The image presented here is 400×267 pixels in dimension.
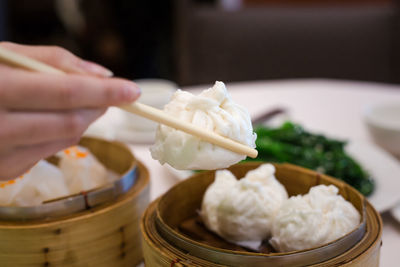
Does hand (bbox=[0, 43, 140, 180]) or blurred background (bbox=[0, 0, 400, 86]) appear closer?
hand (bbox=[0, 43, 140, 180])

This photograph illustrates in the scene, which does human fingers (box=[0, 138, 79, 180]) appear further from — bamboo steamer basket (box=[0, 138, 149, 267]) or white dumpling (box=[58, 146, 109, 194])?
white dumpling (box=[58, 146, 109, 194])

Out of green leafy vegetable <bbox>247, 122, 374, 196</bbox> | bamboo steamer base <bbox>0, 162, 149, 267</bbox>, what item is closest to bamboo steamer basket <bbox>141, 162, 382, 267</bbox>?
bamboo steamer base <bbox>0, 162, 149, 267</bbox>

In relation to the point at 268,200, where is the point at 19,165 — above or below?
above

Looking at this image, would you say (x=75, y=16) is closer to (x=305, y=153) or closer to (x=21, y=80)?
(x=305, y=153)

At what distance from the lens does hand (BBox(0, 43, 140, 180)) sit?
2.72 ft

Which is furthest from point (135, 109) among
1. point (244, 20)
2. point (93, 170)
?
point (244, 20)

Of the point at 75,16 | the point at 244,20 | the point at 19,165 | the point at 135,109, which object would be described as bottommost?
the point at 75,16

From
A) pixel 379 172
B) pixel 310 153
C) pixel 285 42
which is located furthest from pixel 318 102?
pixel 285 42

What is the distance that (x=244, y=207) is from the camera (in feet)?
4.08

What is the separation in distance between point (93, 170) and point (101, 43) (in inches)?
193

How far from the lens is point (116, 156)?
1647mm

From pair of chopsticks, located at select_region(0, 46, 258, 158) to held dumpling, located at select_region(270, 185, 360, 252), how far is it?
0.24 m

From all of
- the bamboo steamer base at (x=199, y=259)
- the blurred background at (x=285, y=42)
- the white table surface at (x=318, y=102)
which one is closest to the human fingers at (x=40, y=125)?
the bamboo steamer base at (x=199, y=259)

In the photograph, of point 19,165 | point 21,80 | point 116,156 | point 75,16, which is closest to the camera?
point 21,80
